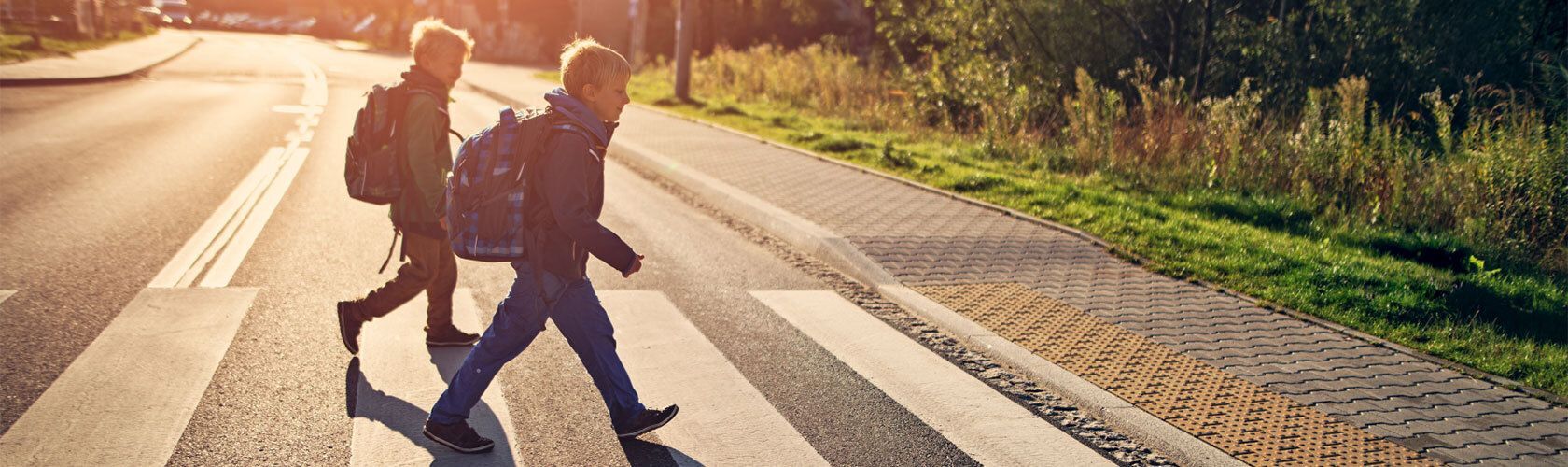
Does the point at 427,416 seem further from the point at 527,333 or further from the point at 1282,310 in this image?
the point at 1282,310

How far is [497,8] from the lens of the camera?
54844mm

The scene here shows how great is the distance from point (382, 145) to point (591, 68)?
153 cm

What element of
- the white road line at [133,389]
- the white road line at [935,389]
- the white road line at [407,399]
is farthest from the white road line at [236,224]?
the white road line at [935,389]

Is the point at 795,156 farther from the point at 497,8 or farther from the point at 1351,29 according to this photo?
the point at 497,8

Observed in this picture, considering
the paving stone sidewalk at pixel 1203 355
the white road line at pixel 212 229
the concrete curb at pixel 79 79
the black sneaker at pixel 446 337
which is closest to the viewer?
the paving stone sidewalk at pixel 1203 355

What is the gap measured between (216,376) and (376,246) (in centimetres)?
312

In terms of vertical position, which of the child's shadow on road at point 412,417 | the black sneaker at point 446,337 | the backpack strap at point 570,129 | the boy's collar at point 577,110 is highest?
the boy's collar at point 577,110

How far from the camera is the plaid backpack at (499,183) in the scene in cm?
380

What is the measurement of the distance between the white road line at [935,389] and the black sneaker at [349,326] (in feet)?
7.04

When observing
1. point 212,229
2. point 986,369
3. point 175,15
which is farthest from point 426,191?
point 175,15

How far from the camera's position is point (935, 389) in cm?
508

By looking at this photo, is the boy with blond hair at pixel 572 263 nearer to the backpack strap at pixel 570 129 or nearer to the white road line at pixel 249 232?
the backpack strap at pixel 570 129

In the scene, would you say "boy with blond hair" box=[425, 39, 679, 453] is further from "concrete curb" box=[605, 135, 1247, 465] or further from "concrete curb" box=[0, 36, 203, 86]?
"concrete curb" box=[0, 36, 203, 86]

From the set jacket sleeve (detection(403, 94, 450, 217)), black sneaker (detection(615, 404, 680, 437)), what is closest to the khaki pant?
jacket sleeve (detection(403, 94, 450, 217))
